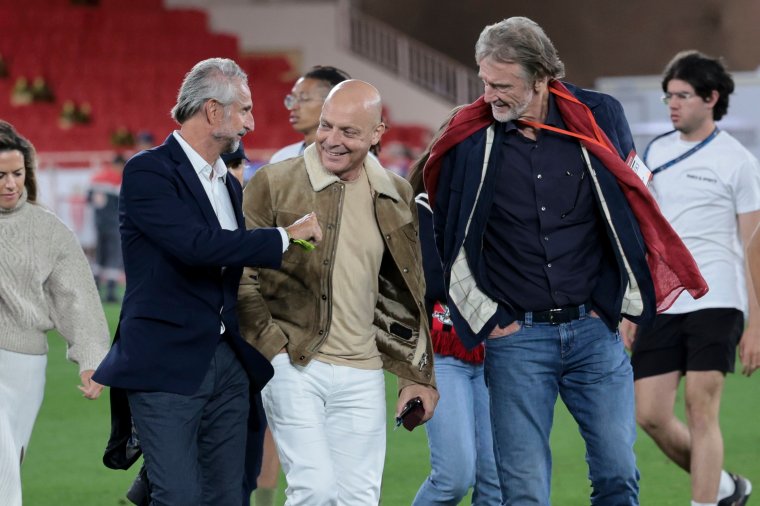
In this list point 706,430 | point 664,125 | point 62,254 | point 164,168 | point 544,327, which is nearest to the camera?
point 164,168

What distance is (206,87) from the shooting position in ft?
14.0

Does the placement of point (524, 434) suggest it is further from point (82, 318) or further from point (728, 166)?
point (728, 166)

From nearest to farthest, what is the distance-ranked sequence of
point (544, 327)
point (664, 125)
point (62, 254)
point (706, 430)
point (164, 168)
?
Answer: point (164, 168) < point (544, 327) < point (62, 254) < point (706, 430) < point (664, 125)

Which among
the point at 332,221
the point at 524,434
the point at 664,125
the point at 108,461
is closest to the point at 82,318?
the point at 108,461

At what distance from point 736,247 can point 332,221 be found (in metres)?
2.43

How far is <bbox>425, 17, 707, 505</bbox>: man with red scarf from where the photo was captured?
4.42 m

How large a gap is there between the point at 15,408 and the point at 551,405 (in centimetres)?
197

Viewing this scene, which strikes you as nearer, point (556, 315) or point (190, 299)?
point (190, 299)

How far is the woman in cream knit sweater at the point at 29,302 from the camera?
4.77 meters

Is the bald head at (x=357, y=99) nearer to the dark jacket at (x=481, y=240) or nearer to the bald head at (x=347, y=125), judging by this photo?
the bald head at (x=347, y=125)

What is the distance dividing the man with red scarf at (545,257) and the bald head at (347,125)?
0.30m

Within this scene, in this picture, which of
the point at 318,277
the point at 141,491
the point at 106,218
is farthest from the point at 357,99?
the point at 106,218

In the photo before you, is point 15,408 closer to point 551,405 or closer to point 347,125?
point 347,125

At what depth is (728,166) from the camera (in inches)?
234
